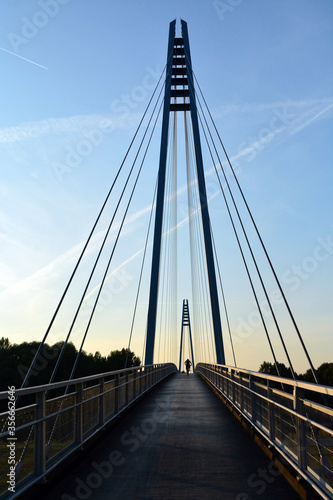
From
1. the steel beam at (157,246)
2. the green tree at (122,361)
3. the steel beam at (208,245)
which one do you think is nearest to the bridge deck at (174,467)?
the steel beam at (208,245)

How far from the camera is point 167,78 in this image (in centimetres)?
2556

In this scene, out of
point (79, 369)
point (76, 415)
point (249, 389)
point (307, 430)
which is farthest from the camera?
point (79, 369)

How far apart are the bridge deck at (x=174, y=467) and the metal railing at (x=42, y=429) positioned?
0.94ft

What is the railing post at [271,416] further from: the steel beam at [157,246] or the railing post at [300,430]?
the steel beam at [157,246]

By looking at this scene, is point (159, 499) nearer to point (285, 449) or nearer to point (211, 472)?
point (211, 472)

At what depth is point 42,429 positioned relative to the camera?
19.0 feet

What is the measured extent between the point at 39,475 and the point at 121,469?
4.22 ft

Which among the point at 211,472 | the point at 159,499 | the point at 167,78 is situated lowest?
the point at 159,499

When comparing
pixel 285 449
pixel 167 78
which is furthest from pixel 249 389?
pixel 167 78

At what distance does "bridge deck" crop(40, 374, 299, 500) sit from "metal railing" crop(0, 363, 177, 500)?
11.3 inches

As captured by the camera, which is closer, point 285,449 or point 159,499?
point 159,499

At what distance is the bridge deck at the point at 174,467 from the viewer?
18.2 ft

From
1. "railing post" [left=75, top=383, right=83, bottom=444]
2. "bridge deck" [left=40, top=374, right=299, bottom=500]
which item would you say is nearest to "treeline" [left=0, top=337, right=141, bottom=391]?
"bridge deck" [left=40, top=374, right=299, bottom=500]

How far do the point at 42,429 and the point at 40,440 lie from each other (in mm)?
109
